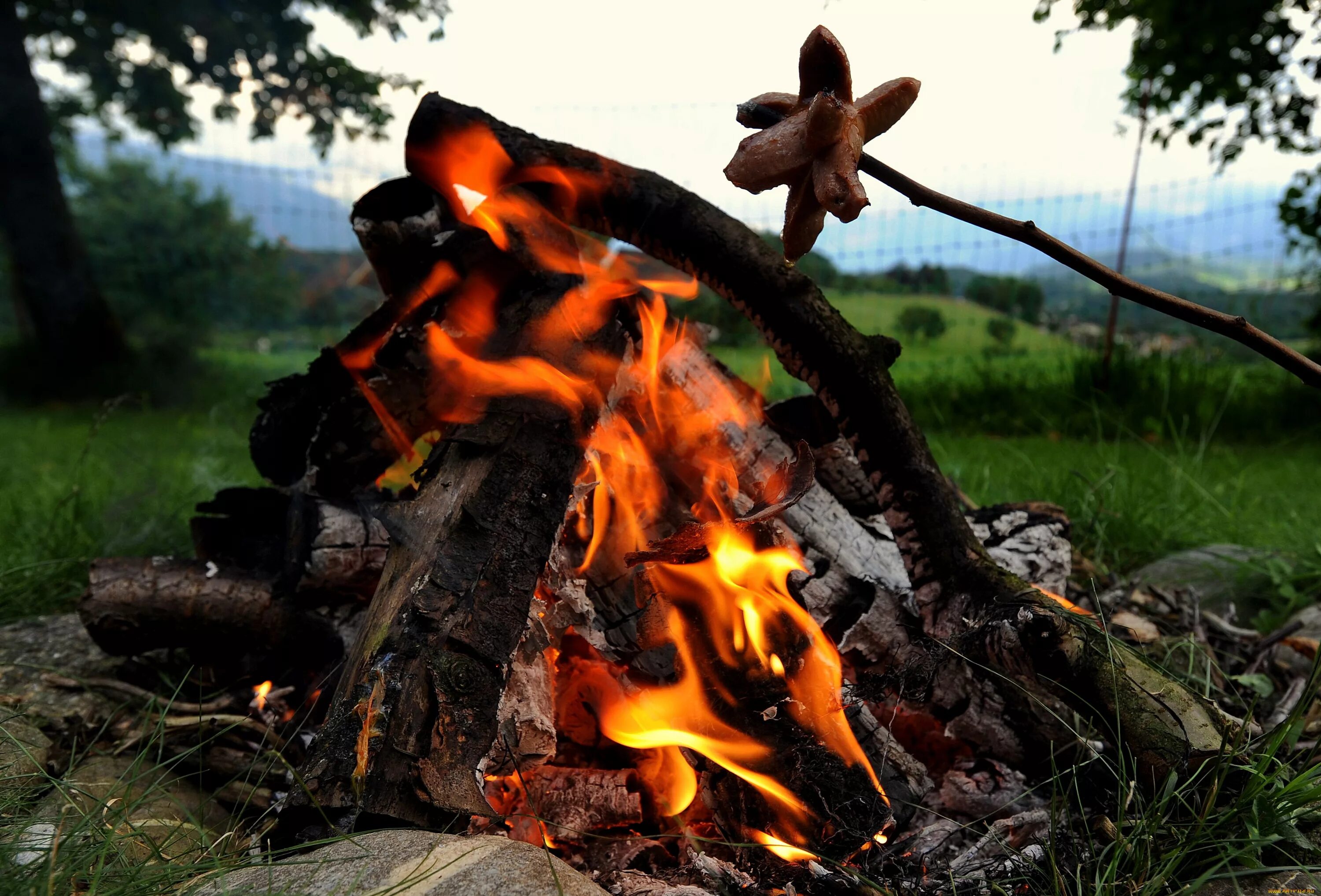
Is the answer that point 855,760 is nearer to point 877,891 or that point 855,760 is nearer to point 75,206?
point 877,891

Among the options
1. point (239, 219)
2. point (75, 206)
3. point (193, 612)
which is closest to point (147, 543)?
point (193, 612)

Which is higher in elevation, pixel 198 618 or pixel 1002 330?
pixel 198 618

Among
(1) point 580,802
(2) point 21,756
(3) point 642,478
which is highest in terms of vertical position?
(3) point 642,478

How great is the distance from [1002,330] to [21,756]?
323 inches

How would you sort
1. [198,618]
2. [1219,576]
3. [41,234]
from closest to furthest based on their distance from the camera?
[198,618]
[1219,576]
[41,234]

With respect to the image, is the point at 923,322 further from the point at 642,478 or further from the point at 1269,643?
the point at 642,478

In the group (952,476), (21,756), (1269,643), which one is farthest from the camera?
(952,476)

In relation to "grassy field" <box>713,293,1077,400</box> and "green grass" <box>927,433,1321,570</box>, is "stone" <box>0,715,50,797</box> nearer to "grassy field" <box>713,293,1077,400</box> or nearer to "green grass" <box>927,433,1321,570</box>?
"grassy field" <box>713,293,1077,400</box>

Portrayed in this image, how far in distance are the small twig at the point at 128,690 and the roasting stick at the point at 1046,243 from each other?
74.6 inches

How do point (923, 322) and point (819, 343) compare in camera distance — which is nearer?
point (819, 343)

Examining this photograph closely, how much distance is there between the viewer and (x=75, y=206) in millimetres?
13375

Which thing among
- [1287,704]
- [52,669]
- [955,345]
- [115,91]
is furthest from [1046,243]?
[115,91]

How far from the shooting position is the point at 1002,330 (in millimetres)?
8070

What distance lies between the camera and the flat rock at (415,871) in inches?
44.3
